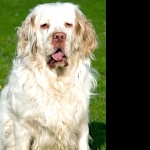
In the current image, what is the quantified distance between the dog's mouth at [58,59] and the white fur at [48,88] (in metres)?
0.09

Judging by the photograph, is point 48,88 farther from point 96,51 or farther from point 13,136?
point 96,51

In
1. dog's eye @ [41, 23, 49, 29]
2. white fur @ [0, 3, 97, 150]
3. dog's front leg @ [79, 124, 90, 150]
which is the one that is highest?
dog's eye @ [41, 23, 49, 29]

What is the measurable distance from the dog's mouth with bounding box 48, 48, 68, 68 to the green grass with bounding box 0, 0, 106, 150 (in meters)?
1.61

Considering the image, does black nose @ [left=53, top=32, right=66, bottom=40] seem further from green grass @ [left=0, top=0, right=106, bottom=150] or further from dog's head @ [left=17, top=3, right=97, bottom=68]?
green grass @ [left=0, top=0, right=106, bottom=150]

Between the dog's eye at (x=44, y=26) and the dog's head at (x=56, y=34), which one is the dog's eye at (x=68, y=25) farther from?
the dog's eye at (x=44, y=26)

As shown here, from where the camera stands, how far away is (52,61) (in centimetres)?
636

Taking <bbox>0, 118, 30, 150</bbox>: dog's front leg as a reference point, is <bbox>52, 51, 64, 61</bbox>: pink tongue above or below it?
above

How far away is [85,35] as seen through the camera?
6648mm

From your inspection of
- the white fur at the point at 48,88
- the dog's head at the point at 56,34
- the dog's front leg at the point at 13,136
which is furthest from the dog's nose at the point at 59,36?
the dog's front leg at the point at 13,136

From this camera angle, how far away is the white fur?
645 centimetres

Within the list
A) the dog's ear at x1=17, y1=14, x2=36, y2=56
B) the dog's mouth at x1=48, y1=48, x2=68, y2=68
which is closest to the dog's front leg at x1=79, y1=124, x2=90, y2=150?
the dog's mouth at x1=48, y1=48, x2=68, y2=68
